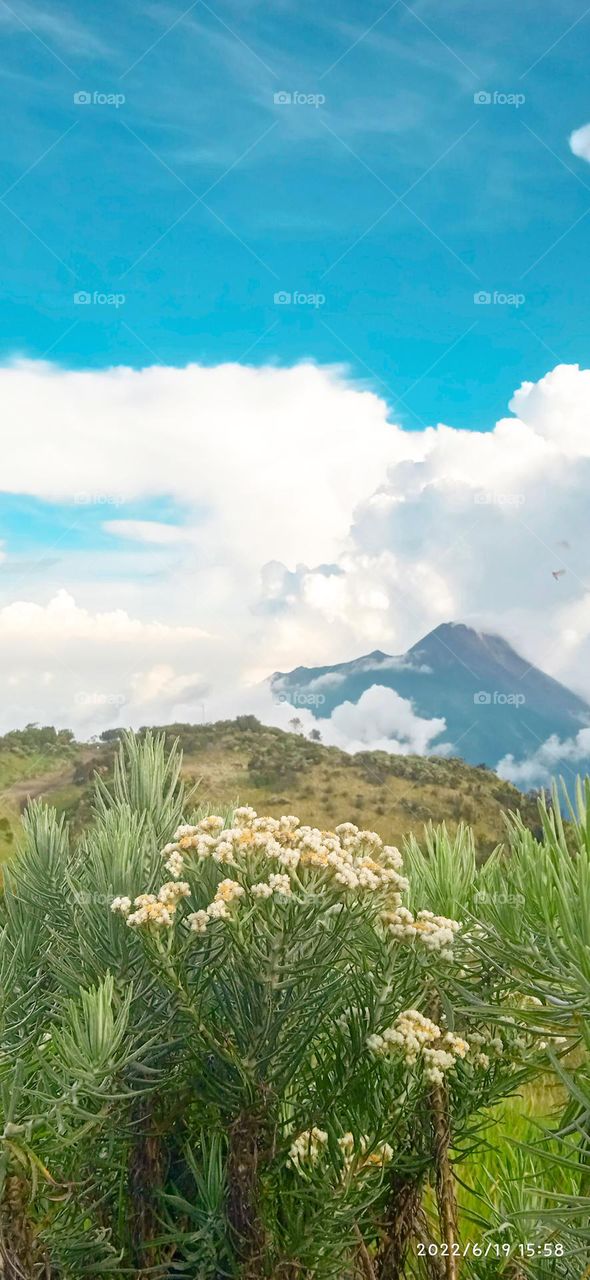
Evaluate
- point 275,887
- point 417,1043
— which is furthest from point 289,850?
point 417,1043

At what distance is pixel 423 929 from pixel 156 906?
0.38m

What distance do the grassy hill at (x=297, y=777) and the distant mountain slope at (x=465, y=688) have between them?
16879 millimetres

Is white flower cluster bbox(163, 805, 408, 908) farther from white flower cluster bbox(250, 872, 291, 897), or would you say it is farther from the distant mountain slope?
the distant mountain slope

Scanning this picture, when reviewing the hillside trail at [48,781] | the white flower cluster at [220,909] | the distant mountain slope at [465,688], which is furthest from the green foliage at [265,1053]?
the distant mountain slope at [465,688]

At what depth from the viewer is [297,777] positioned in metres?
21.3

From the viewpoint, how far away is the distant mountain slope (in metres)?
46.1

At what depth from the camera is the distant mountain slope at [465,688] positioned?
4607 cm

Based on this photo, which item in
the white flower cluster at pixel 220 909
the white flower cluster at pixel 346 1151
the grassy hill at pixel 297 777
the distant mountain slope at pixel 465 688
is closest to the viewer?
the white flower cluster at pixel 220 909

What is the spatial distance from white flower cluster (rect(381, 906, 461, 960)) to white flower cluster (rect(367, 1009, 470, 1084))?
9 centimetres

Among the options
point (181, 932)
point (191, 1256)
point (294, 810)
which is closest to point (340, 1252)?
point (191, 1256)

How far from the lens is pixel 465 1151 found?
66.5 inches

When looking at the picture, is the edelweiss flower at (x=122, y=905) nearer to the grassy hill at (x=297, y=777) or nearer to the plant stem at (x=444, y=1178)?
the plant stem at (x=444, y=1178)

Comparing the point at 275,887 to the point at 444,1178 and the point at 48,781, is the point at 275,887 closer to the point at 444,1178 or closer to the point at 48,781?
the point at 444,1178

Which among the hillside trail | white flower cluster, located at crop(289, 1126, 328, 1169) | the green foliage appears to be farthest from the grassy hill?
white flower cluster, located at crop(289, 1126, 328, 1169)
